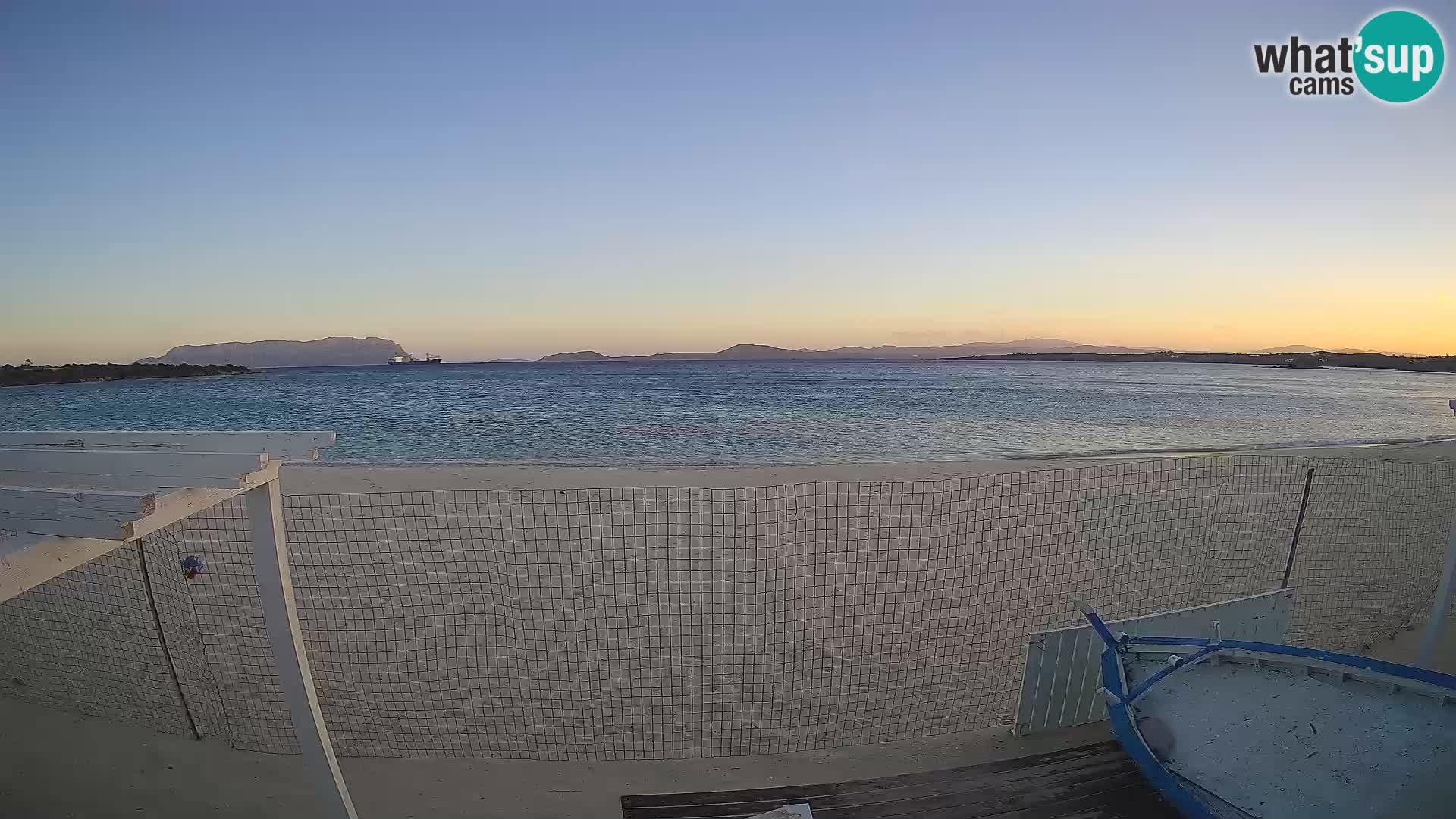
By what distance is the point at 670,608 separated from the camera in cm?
759

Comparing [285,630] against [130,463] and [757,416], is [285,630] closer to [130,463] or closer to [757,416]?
[130,463]

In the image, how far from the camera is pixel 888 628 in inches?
278

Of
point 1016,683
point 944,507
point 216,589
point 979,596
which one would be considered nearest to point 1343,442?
point 944,507

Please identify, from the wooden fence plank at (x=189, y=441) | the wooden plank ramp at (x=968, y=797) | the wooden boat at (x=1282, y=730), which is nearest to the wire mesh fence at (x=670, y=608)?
the wooden plank ramp at (x=968, y=797)

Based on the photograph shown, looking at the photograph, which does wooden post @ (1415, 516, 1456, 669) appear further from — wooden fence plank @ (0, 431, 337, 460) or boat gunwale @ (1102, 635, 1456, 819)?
wooden fence plank @ (0, 431, 337, 460)

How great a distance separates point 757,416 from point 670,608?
27443 millimetres

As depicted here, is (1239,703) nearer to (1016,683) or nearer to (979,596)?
(1016,683)

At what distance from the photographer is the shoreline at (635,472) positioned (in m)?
14.9

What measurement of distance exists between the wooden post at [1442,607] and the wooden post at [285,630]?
751cm

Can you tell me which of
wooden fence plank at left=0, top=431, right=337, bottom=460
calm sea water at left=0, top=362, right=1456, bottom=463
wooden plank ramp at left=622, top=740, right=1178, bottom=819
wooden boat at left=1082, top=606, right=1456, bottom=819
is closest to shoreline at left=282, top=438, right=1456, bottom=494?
calm sea water at left=0, top=362, right=1456, bottom=463

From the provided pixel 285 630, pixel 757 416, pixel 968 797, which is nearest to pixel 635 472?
pixel 968 797

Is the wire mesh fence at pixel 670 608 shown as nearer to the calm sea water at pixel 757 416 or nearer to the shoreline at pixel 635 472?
the shoreline at pixel 635 472

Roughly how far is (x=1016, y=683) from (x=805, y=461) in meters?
14.4

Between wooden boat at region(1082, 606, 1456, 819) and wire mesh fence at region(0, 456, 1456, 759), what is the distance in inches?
57.9
